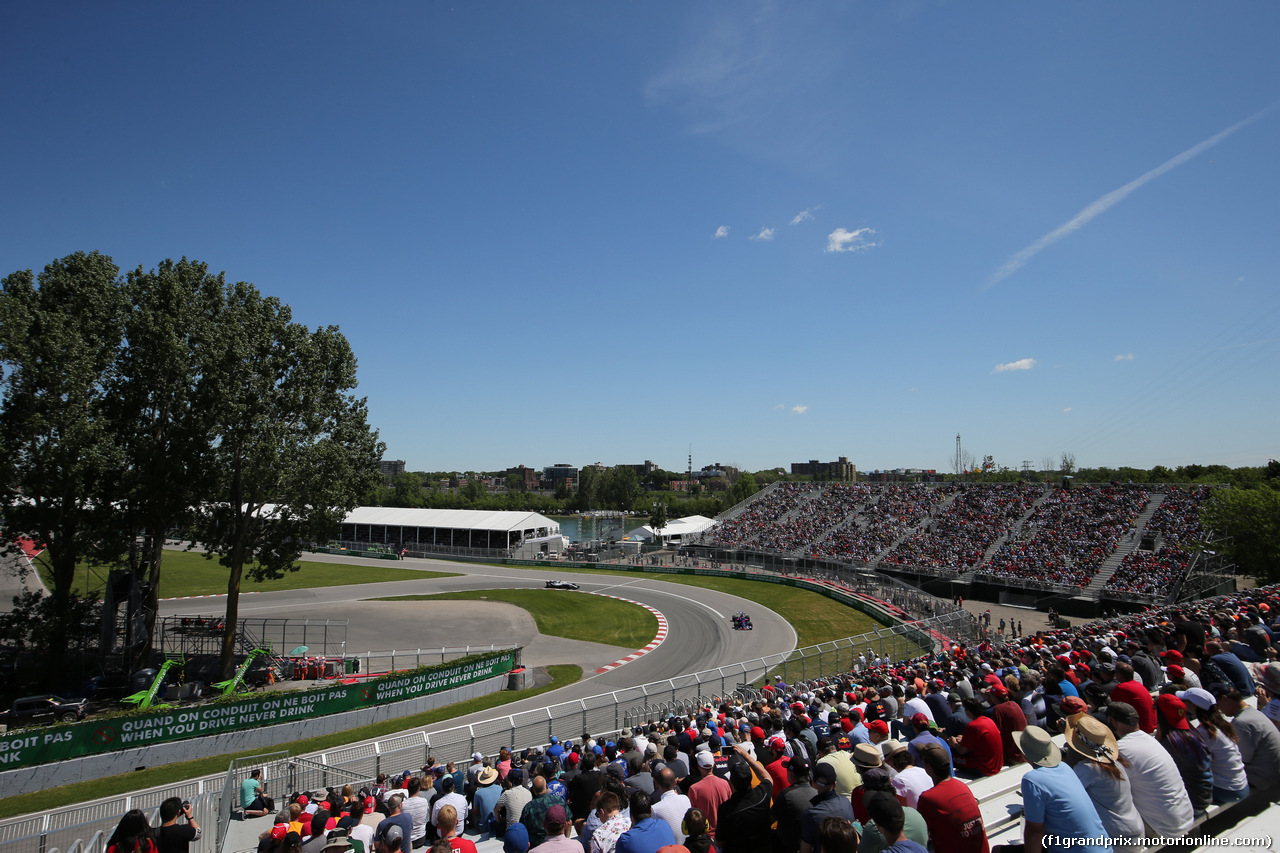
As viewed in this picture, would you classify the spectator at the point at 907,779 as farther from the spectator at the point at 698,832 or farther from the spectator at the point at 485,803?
the spectator at the point at 485,803

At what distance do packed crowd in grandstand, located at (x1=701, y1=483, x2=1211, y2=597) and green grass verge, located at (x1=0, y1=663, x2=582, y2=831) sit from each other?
105 feet

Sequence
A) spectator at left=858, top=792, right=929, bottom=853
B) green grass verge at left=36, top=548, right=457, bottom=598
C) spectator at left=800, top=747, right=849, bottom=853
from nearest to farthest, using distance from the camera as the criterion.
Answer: spectator at left=858, top=792, right=929, bottom=853 < spectator at left=800, top=747, right=849, bottom=853 < green grass verge at left=36, top=548, right=457, bottom=598

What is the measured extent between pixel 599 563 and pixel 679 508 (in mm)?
88972

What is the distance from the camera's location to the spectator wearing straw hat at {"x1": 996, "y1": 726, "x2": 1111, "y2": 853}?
3.86m

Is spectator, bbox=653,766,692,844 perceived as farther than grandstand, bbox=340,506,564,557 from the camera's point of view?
No

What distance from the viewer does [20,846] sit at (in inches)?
421

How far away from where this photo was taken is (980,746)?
21.6 ft

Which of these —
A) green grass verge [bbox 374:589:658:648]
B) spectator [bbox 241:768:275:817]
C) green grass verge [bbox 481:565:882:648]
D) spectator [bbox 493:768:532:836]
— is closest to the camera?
spectator [bbox 493:768:532:836]

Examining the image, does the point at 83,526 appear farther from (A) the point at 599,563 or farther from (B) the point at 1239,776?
(A) the point at 599,563

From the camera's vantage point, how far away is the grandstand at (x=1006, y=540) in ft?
116

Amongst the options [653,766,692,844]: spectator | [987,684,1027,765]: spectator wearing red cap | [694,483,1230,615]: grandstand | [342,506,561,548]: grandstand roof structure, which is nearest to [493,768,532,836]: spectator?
[653,766,692,844]: spectator

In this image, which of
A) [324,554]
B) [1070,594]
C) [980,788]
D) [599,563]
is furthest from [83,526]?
[1070,594]

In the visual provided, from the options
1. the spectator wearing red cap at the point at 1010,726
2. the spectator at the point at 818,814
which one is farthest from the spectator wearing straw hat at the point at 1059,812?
the spectator wearing red cap at the point at 1010,726

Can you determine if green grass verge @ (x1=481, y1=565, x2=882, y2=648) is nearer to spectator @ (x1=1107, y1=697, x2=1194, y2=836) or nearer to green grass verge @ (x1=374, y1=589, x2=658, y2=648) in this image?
green grass verge @ (x1=374, y1=589, x2=658, y2=648)
